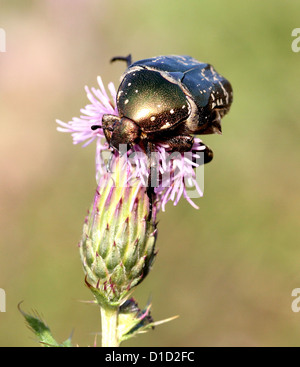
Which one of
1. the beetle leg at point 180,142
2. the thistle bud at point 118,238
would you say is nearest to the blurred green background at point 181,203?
the thistle bud at point 118,238

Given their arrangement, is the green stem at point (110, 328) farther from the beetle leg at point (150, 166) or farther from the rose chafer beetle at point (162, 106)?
the rose chafer beetle at point (162, 106)

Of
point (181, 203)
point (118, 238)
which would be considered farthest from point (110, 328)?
point (181, 203)

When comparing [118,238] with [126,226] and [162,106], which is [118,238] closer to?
[126,226]

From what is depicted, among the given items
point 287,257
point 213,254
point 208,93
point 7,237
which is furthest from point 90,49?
point 208,93

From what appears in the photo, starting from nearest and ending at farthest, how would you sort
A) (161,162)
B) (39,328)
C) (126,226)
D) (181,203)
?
(39,328), (126,226), (161,162), (181,203)

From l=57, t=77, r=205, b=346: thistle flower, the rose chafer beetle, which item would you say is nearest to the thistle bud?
l=57, t=77, r=205, b=346: thistle flower
